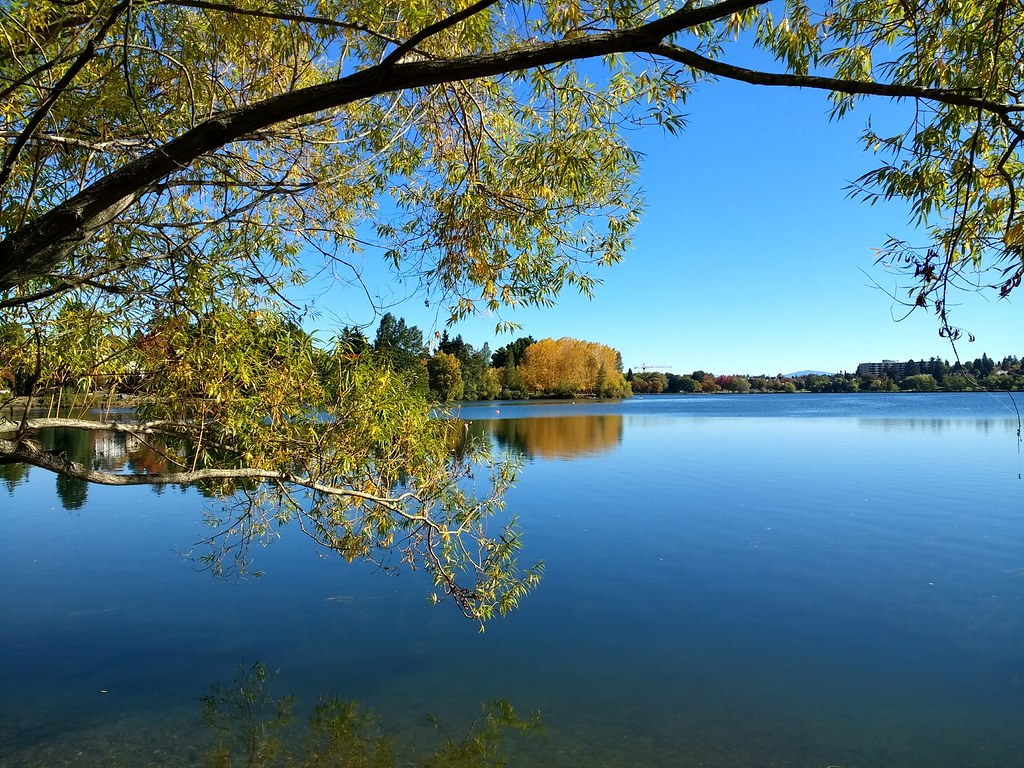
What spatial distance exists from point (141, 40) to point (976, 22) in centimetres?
411

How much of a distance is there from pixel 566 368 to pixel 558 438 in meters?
43.7

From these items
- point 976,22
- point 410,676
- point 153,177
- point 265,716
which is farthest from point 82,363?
point 976,22

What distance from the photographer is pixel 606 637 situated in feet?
20.4

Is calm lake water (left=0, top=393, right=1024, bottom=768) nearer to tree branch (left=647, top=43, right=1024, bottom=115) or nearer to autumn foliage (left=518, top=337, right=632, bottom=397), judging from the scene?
tree branch (left=647, top=43, right=1024, bottom=115)

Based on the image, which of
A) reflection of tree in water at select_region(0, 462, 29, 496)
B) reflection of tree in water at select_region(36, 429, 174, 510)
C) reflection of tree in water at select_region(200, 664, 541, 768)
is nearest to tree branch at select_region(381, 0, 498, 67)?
reflection of tree in water at select_region(200, 664, 541, 768)

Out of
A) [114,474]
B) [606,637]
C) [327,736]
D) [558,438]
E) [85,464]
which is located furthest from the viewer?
[558,438]

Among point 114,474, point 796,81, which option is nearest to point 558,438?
point 114,474

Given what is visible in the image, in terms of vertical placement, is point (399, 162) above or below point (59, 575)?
above

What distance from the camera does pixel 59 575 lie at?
8148mm

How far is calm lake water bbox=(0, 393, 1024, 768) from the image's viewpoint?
4.57 meters

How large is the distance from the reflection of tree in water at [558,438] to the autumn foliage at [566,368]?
34818mm

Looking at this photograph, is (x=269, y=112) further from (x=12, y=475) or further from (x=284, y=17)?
(x=12, y=475)

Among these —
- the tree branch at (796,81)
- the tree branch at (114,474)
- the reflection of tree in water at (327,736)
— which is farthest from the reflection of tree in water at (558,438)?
the tree branch at (796,81)

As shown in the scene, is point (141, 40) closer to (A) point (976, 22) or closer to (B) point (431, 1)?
(B) point (431, 1)
